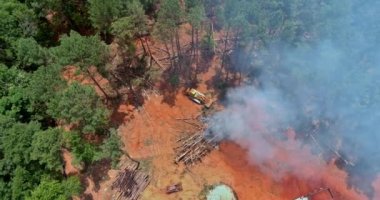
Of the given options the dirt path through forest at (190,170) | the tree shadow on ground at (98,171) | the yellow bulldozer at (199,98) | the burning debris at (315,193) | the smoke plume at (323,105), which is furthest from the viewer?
the yellow bulldozer at (199,98)

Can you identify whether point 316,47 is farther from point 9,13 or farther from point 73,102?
point 9,13

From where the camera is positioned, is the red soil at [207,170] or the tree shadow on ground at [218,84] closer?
the red soil at [207,170]

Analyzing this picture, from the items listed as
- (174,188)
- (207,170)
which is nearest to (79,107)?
(174,188)

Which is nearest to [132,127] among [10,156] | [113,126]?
[113,126]

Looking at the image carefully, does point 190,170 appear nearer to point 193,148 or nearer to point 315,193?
point 193,148

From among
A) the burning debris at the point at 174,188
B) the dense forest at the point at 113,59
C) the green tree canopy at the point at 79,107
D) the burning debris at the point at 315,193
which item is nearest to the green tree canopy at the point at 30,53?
the dense forest at the point at 113,59

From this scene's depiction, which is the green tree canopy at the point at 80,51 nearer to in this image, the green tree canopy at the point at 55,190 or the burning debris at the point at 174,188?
the green tree canopy at the point at 55,190
